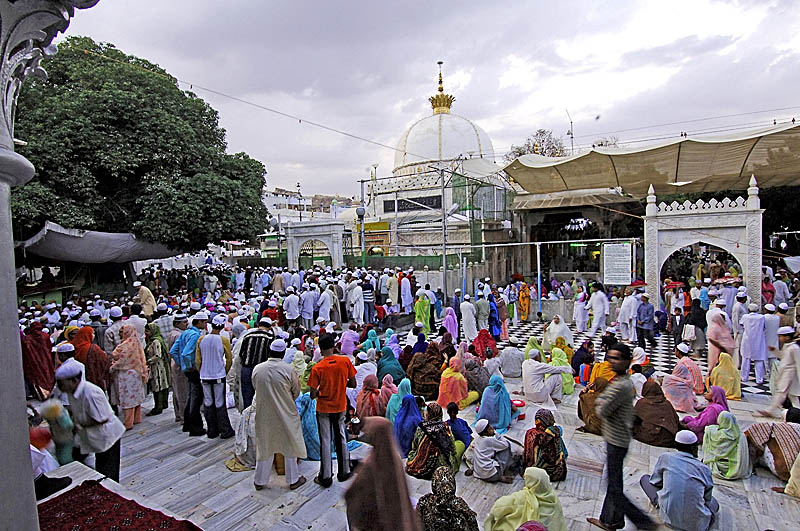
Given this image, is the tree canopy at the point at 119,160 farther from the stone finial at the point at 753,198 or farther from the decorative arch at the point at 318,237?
the stone finial at the point at 753,198

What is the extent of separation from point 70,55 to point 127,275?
311 inches

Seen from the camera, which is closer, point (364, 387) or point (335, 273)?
point (364, 387)

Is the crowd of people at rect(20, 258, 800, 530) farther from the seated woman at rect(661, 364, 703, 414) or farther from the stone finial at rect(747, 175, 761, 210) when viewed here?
the stone finial at rect(747, 175, 761, 210)

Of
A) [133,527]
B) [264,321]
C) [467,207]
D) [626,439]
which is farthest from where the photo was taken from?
[467,207]

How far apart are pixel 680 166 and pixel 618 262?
21.2 feet

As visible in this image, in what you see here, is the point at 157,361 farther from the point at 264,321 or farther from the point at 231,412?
the point at 264,321

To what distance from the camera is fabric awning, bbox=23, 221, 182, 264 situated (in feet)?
42.4

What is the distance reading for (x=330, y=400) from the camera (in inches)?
170

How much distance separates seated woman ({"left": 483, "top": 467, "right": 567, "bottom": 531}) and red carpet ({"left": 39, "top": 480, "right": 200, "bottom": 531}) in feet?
7.10

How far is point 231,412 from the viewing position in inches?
252

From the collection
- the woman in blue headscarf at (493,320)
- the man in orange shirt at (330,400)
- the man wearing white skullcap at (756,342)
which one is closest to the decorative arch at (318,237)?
the woman in blue headscarf at (493,320)

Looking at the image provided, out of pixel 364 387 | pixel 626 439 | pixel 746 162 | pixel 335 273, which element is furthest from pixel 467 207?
pixel 626 439

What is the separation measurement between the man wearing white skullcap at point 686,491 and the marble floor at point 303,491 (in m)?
0.28

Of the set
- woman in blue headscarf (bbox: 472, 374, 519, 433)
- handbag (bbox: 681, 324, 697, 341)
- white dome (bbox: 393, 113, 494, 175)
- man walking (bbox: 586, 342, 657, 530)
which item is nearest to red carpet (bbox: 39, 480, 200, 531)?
man walking (bbox: 586, 342, 657, 530)
